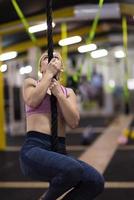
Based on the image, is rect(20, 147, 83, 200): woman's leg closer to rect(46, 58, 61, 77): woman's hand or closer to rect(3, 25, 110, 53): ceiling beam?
rect(46, 58, 61, 77): woman's hand

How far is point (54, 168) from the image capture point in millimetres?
2799

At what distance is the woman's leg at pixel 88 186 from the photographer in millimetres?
2877

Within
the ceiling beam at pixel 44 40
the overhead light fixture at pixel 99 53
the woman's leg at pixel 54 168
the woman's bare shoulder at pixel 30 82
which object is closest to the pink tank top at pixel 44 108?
the woman's bare shoulder at pixel 30 82

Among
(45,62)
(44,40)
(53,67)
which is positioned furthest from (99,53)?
(53,67)

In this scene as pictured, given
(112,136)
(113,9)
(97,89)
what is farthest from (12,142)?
(97,89)

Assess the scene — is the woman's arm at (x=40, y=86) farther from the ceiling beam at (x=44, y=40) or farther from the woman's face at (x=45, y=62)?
the ceiling beam at (x=44, y=40)

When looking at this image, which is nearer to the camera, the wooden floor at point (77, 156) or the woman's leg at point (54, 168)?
the woman's leg at point (54, 168)

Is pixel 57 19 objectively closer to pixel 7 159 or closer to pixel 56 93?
pixel 7 159

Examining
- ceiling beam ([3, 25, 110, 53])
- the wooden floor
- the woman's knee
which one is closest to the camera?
the woman's knee

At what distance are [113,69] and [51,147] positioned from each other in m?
19.3

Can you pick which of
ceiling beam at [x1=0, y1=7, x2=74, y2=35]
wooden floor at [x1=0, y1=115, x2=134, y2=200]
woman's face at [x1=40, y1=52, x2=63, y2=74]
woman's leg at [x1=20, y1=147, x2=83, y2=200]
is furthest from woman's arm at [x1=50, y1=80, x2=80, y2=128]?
ceiling beam at [x1=0, y1=7, x2=74, y2=35]

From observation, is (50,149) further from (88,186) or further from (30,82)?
(30,82)

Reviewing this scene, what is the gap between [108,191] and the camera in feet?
16.8

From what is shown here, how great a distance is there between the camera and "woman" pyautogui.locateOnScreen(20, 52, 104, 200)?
281cm
